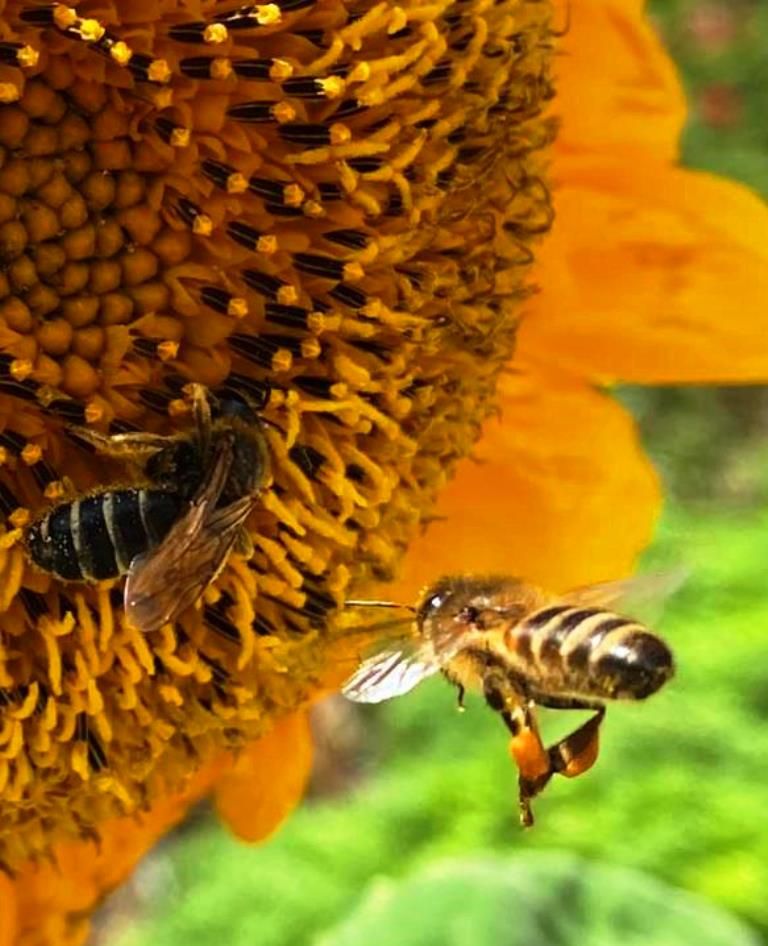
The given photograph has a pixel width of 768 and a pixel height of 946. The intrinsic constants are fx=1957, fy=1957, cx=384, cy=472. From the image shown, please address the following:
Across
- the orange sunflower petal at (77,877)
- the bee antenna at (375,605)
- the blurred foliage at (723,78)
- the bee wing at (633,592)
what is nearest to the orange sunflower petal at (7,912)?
the orange sunflower petal at (77,877)

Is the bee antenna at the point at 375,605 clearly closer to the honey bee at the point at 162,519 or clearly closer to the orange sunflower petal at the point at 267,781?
the honey bee at the point at 162,519

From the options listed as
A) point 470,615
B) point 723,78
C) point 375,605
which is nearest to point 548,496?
point 375,605

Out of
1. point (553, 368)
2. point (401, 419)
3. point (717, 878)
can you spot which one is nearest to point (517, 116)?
point (401, 419)

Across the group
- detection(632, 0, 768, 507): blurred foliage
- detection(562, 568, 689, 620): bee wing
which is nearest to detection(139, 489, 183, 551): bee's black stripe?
detection(562, 568, 689, 620): bee wing

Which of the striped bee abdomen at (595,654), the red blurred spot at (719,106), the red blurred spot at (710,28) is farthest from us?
the red blurred spot at (710,28)

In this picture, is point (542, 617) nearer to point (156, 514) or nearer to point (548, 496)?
point (156, 514)

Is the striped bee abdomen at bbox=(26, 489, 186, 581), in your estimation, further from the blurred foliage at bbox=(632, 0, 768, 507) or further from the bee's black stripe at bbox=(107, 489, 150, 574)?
the blurred foliage at bbox=(632, 0, 768, 507)
